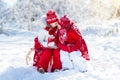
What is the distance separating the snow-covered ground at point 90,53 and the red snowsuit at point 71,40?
27 centimetres

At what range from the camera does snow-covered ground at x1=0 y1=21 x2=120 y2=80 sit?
5523 mm

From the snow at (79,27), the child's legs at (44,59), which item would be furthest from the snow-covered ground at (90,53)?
the child's legs at (44,59)

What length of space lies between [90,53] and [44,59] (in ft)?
4.26

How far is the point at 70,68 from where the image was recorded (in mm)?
5891

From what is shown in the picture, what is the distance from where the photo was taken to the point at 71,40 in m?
5.77

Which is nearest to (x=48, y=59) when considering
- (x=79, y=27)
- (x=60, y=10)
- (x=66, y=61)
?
(x=66, y=61)

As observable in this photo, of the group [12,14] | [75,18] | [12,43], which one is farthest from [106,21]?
[12,43]

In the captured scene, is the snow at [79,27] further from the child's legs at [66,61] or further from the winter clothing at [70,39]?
the winter clothing at [70,39]

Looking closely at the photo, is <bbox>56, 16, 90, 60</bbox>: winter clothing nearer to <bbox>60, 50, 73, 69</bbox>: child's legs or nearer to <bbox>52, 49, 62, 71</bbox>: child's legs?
<bbox>52, 49, 62, 71</bbox>: child's legs

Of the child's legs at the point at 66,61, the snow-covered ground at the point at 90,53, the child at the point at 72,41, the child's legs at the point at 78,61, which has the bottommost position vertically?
the snow-covered ground at the point at 90,53

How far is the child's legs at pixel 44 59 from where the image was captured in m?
5.96

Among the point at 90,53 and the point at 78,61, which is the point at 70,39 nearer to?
the point at 78,61

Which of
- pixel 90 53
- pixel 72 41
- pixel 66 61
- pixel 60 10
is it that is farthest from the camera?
pixel 60 10

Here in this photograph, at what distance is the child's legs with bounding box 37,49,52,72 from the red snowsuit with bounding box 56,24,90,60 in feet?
0.71
